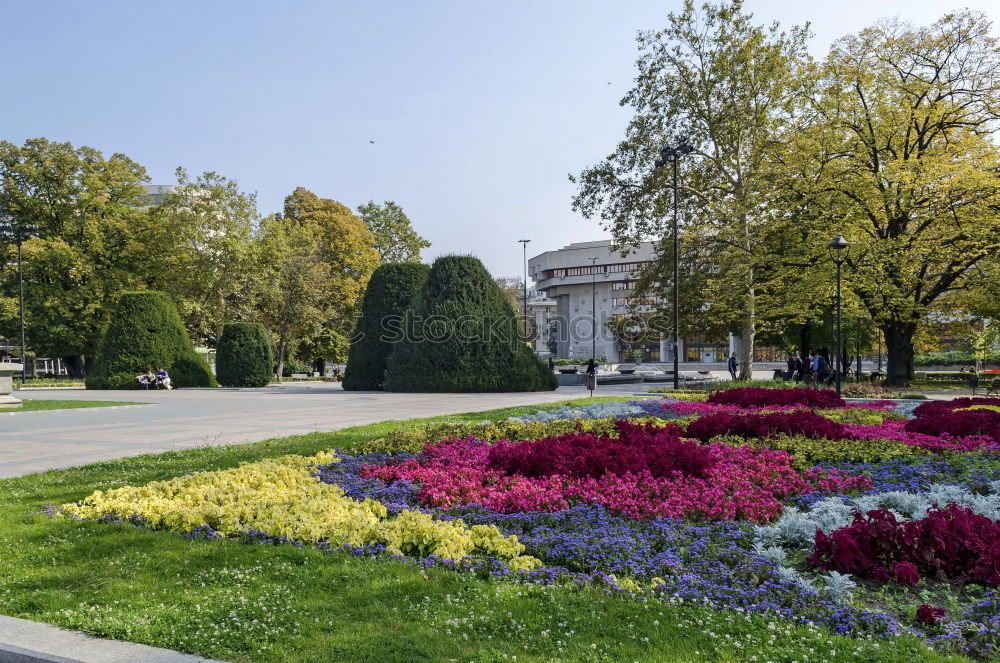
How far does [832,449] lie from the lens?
26.4 ft

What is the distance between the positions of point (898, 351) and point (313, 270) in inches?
1369

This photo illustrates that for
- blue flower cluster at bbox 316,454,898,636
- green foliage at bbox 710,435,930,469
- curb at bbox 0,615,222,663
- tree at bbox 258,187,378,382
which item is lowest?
curb at bbox 0,615,222,663

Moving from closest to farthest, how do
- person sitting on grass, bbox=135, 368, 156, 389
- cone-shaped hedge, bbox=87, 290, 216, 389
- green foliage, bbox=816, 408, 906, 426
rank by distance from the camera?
green foliage, bbox=816, 408, 906, 426, person sitting on grass, bbox=135, 368, 156, 389, cone-shaped hedge, bbox=87, 290, 216, 389

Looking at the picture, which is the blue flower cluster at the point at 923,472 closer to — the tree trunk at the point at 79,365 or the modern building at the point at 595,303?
the tree trunk at the point at 79,365

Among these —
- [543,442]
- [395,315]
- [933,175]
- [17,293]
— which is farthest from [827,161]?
[17,293]

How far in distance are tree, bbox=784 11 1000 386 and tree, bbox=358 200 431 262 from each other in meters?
36.1

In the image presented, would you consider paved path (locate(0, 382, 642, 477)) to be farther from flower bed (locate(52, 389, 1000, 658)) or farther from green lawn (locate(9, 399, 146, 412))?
flower bed (locate(52, 389, 1000, 658))

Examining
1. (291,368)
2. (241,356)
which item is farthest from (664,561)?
(291,368)

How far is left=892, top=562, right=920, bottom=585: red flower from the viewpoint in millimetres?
3836

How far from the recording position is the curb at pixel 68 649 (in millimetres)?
3143

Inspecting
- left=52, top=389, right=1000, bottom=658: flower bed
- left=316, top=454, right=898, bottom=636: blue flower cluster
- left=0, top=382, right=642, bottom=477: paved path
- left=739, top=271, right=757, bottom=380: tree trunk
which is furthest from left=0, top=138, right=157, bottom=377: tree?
left=316, top=454, right=898, bottom=636: blue flower cluster

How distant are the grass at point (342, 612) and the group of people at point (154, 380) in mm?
30807

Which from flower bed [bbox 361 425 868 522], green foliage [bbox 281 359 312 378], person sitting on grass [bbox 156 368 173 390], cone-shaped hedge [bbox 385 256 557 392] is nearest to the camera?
flower bed [bbox 361 425 868 522]

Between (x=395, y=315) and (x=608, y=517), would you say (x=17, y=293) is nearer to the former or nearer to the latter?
(x=395, y=315)
